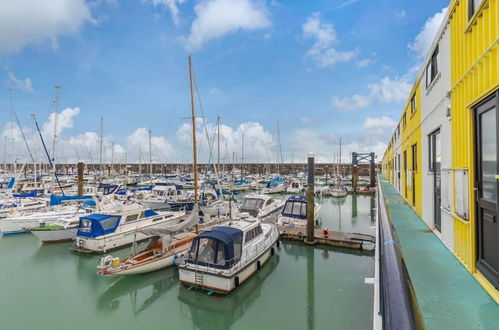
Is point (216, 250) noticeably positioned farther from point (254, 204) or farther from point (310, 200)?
point (254, 204)

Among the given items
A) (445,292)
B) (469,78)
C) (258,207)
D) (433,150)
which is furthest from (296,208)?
(445,292)

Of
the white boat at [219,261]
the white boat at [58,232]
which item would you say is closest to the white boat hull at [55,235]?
the white boat at [58,232]

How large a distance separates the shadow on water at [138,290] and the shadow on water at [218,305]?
0.99m

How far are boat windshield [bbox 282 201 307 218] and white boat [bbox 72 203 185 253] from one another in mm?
9269

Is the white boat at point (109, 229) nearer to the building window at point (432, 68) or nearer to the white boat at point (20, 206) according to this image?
the white boat at point (20, 206)

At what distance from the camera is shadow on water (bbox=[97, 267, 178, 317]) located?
33.0 feet

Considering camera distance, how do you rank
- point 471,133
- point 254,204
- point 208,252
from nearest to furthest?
point 471,133 → point 208,252 → point 254,204

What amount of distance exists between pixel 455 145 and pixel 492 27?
194cm

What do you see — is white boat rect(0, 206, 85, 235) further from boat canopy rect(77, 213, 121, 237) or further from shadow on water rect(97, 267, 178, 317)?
shadow on water rect(97, 267, 178, 317)

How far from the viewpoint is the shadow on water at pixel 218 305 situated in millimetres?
9023


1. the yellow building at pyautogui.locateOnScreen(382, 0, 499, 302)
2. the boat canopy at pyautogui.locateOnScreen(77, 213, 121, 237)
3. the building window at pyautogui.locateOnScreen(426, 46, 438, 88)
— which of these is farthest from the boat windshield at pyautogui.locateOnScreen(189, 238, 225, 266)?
the building window at pyautogui.locateOnScreen(426, 46, 438, 88)

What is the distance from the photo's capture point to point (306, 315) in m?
9.12

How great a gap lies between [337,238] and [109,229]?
42.8ft

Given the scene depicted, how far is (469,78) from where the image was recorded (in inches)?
157
